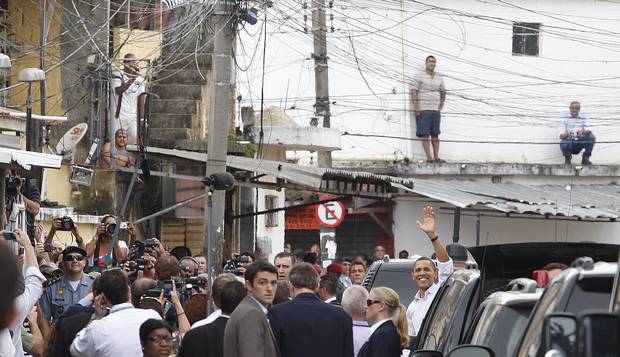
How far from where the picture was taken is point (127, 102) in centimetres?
2298

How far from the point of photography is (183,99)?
2608cm

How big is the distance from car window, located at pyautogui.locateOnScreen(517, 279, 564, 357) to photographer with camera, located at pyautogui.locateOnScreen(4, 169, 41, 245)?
353 inches

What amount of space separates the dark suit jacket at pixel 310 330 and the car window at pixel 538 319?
317cm

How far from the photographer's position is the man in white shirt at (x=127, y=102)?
→ 22.8 m

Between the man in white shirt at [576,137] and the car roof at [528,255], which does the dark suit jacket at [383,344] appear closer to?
the car roof at [528,255]

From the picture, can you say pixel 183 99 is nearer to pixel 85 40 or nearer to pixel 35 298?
pixel 85 40

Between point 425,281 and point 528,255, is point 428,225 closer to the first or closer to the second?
point 425,281

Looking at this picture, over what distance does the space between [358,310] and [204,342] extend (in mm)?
2048

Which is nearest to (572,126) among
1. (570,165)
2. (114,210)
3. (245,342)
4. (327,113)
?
(570,165)

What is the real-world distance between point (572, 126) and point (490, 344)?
3483cm

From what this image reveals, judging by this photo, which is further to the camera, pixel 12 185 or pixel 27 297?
pixel 12 185

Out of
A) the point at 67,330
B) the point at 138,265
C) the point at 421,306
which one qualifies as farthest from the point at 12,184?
the point at 67,330

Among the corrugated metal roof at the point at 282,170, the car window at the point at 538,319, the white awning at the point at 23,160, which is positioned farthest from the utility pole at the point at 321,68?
the car window at the point at 538,319

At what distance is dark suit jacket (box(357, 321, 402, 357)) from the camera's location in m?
10.1
